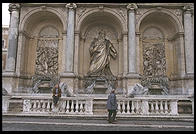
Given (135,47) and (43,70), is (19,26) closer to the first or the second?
(43,70)

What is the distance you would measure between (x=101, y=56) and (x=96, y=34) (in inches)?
93.0

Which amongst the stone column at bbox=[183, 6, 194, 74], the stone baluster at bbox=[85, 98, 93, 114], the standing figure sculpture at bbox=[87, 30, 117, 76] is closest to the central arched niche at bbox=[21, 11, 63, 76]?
the standing figure sculpture at bbox=[87, 30, 117, 76]

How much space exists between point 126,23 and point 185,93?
6.82 metres

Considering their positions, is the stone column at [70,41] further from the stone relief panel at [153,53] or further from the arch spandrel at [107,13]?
the stone relief panel at [153,53]

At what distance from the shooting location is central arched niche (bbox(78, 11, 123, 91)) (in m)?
18.2

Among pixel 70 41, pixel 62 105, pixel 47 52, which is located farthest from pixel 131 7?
pixel 62 105

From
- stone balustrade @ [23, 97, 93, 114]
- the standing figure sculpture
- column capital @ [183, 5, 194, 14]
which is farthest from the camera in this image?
the standing figure sculpture

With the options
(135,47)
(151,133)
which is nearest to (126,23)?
(135,47)

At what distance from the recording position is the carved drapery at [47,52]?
18156 mm

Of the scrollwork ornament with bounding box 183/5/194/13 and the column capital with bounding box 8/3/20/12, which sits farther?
the column capital with bounding box 8/3/20/12

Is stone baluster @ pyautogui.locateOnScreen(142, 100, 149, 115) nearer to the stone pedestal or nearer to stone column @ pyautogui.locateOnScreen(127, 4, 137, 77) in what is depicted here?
stone column @ pyautogui.locateOnScreen(127, 4, 137, 77)

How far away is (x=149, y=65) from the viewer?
18.2m

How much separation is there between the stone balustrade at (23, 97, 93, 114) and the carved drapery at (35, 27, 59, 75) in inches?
279

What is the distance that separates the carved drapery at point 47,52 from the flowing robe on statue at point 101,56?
302cm
